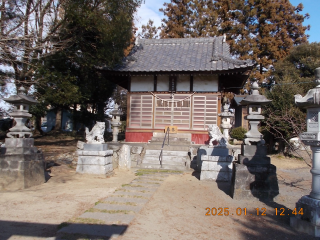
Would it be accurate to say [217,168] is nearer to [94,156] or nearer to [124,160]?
[124,160]

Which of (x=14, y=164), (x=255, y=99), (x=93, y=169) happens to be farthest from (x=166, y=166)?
(x=14, y=164)

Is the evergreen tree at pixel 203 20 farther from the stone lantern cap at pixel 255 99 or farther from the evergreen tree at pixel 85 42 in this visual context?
the stone lantern cap at pixel 255 99

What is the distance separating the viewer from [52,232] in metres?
4.21

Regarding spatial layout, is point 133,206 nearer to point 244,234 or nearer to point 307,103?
point 244,234

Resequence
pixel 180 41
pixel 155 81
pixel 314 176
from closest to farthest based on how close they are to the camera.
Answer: pixel 314 176 < pixel 155 81 < pixel 180 41

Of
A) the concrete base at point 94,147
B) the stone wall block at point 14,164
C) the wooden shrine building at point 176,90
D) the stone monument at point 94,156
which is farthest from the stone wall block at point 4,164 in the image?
the wooden shrine building at point 176,90

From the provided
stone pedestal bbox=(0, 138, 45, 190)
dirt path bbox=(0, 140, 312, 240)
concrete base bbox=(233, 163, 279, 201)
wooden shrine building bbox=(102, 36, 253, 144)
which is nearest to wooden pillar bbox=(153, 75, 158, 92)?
wooden shrine building bbox=(102, 36, 253, 144)

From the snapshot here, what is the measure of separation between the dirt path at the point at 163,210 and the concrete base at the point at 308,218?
13 centimetres

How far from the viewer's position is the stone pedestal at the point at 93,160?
8.90 meters

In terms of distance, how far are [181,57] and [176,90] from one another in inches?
96.2

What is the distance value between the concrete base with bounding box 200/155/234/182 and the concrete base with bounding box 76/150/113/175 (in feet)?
11.3

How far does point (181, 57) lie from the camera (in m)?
15.5

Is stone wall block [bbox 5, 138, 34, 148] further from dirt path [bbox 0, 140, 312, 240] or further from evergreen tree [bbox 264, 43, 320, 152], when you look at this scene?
evergreen tree [bbox 264, 43, 320, 152]

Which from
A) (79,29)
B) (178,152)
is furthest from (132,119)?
(79,29)
